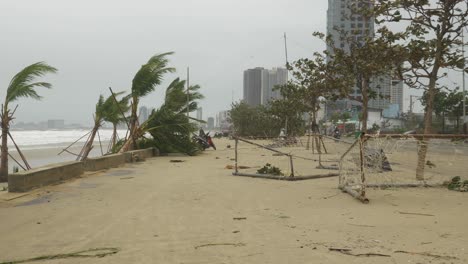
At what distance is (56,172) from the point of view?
10492mm

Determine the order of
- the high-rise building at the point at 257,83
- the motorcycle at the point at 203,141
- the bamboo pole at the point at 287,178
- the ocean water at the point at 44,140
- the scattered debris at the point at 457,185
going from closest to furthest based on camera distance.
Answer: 1. the scattered debris at the point at 457,185
2. the bamboo pole at the point at 287,178
3. the motorcycle at the point at 203,141
4. the ocean water at the point at 44,140
5. the high-rise building at the point at 257,83

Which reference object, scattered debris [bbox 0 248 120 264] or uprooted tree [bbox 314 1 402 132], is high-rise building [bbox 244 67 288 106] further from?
scattered debris [bbox 0 248 120 264]

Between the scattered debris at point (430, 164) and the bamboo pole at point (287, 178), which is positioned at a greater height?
the scattered debris at point (430, 164)

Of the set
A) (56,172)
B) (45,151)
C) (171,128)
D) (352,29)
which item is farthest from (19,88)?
(45,151)

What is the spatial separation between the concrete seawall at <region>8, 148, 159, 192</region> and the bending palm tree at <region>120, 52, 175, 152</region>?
11.2 ft

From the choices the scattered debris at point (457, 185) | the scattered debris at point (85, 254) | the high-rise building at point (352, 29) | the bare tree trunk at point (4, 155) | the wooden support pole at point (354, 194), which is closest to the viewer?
the scattered debris at point (85, 254)

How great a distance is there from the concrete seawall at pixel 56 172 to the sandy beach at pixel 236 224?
0.38 metres

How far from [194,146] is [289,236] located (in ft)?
55.1

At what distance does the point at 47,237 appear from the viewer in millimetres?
5469

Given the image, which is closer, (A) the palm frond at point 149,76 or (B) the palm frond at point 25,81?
(B) the palm frond at point 25,81

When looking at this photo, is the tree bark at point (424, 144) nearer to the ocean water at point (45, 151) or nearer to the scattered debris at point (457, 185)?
the scattered debris at point (457, 185)

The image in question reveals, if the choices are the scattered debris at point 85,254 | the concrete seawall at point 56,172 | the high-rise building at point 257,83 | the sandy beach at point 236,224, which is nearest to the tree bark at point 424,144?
the sandy beach at point 236,224

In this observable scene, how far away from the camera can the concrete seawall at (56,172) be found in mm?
8852

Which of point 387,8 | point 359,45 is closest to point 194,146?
point 359,45
